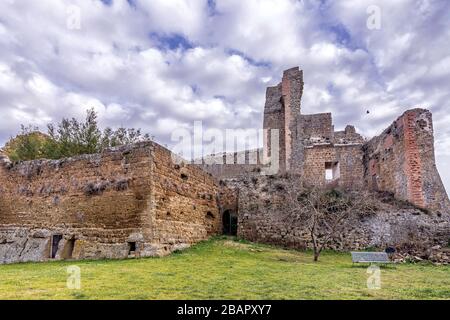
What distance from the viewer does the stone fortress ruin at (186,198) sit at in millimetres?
11938

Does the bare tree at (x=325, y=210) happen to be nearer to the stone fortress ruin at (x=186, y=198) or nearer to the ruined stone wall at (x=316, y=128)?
the stone fortress ruin at (x=186, y=198)

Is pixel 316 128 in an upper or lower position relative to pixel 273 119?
lower

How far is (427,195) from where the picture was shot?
17.9m

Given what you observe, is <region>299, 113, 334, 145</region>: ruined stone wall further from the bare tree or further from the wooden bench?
the wooden bench

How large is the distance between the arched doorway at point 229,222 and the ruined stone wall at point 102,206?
356 cm

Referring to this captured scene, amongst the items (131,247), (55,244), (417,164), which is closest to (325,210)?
(417,164)

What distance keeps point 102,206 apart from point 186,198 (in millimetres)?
3332

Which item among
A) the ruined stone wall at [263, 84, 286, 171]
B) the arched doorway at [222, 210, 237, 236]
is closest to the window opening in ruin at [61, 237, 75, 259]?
the arched doorway at [222, 210, 237, 236]

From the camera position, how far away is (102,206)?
1225 cm

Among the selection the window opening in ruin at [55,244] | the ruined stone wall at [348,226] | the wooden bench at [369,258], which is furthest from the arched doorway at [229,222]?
the window opening in ruin at [55,244]

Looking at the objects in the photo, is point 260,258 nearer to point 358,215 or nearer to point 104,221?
point 104,221

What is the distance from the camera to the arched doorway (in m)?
19.0

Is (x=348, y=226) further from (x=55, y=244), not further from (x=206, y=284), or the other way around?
(x=55, y=244)

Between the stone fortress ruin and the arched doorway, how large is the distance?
0.17 ft
